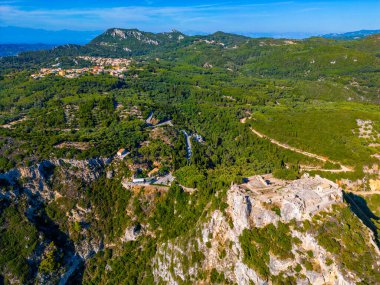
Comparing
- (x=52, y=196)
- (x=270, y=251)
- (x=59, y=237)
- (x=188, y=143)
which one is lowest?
(x=59, y=237)

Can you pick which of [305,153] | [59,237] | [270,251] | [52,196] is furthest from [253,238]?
[52,196]

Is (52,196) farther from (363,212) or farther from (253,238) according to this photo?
(363,212)

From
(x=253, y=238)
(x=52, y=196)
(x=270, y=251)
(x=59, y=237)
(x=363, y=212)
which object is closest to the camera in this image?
(x=270, y=251)

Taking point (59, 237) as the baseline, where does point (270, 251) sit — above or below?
above

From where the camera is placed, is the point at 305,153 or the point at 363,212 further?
the point at 305,153

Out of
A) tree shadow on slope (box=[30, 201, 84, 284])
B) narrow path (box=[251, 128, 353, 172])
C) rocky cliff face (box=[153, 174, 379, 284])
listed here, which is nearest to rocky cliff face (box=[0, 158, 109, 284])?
tree shadow on slope (box=[30, 201, 84, 284])

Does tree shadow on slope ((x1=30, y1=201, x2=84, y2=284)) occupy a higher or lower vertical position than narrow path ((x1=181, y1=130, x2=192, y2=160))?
lower

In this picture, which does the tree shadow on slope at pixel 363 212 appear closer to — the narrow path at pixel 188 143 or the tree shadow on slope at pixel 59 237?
the narrow path at pixel 188 143

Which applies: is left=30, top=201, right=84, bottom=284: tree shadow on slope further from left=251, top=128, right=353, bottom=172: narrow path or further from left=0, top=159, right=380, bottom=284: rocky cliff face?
left=251, top=128, right=353, bottom=172: narrow path
